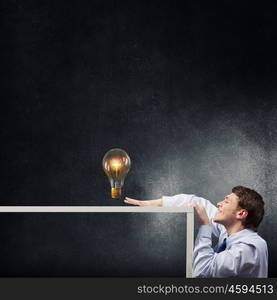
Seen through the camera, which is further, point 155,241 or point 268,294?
point 155,241

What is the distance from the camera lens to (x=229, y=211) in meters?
2.32

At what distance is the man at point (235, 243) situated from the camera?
6.77ft

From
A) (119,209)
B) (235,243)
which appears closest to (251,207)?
(235,243)

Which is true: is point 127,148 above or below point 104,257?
above

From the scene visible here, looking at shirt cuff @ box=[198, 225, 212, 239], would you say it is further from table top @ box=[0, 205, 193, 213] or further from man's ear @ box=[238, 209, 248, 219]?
table top @ box=[0, 205, 193, 213]

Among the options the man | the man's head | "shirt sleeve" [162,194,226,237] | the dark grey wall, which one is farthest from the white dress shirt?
the dark grey wall

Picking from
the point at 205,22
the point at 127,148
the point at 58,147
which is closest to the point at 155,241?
the point at 127,148

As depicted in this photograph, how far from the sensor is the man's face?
91.0 inches

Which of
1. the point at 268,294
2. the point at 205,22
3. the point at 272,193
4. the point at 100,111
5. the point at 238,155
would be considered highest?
the point at 205,22

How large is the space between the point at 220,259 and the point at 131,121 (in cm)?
198

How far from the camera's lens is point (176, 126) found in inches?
153

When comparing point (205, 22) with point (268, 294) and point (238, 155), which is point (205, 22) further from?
point (268, 294)

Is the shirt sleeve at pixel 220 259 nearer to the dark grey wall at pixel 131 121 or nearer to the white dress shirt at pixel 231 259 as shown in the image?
the white dress shirt at pixel 231 259

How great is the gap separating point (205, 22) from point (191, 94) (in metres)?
0.57
